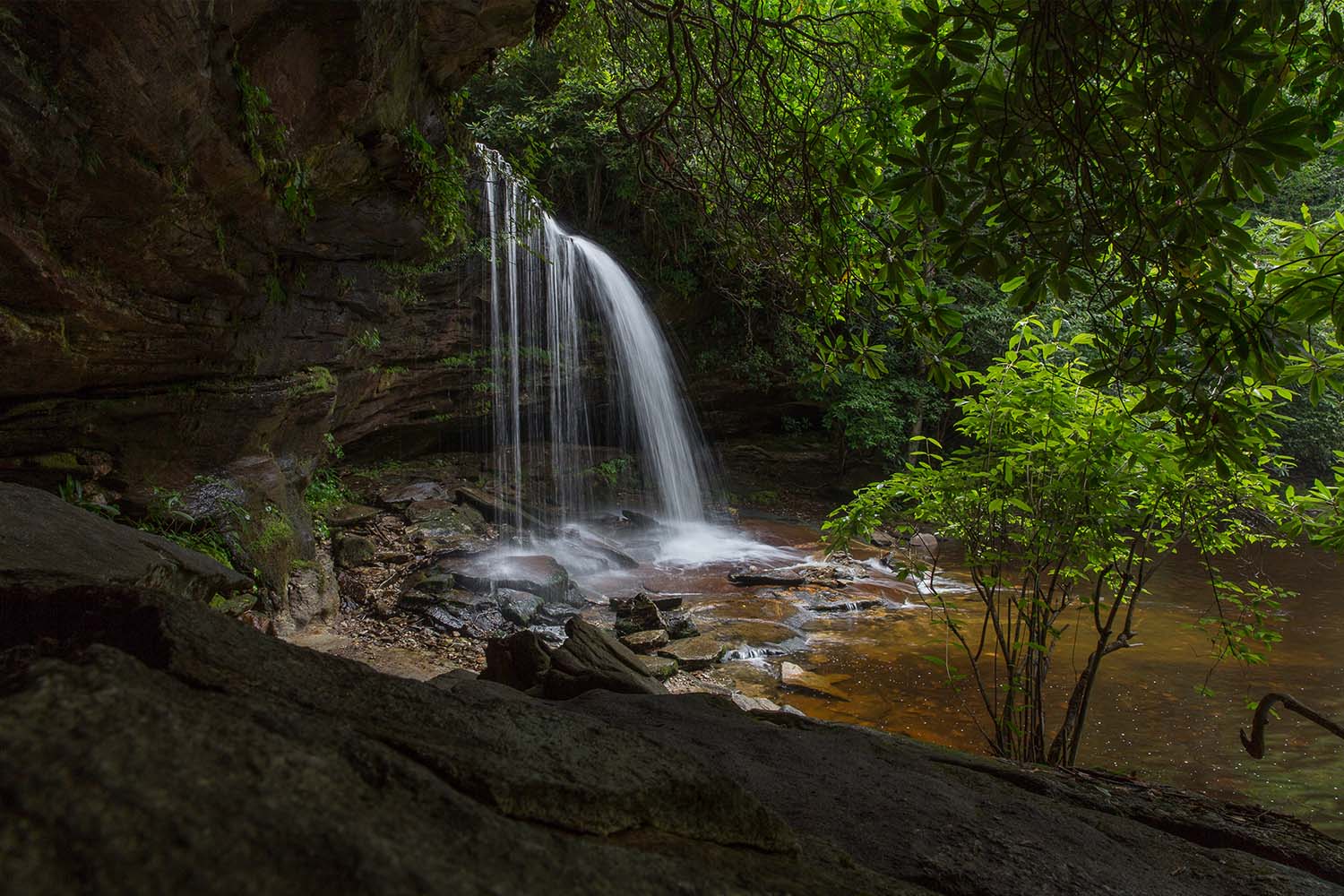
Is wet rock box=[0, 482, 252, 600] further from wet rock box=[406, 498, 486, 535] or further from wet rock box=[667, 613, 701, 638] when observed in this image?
wet rock box=[406, 498, 486, 535]

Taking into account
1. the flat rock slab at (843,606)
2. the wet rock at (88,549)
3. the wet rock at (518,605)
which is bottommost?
the flat rock slab at (843,606)

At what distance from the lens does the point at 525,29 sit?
512cm

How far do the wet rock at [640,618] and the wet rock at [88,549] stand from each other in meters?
3.90

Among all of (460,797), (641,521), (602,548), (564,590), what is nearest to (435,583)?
(564,590)

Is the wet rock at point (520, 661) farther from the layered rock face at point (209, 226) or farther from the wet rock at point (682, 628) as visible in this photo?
the wet rock at point (682, 628)

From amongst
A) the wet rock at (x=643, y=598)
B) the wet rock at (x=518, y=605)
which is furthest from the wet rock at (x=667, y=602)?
the wet rock at (x=518, y=605)

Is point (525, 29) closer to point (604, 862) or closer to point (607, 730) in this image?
point (607, 730)

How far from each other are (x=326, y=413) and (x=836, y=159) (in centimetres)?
671

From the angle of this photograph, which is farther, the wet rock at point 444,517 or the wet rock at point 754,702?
the wet rock at point 444,517

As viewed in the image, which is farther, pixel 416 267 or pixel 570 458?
pixel 570 458

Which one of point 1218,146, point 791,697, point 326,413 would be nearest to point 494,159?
point 326,413

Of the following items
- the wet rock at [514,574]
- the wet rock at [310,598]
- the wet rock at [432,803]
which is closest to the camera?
the wet rock at [432,803]

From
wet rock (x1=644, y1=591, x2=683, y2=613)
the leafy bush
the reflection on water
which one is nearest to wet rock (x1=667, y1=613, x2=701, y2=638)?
the reflection on water

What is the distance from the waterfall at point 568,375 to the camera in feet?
40.5
